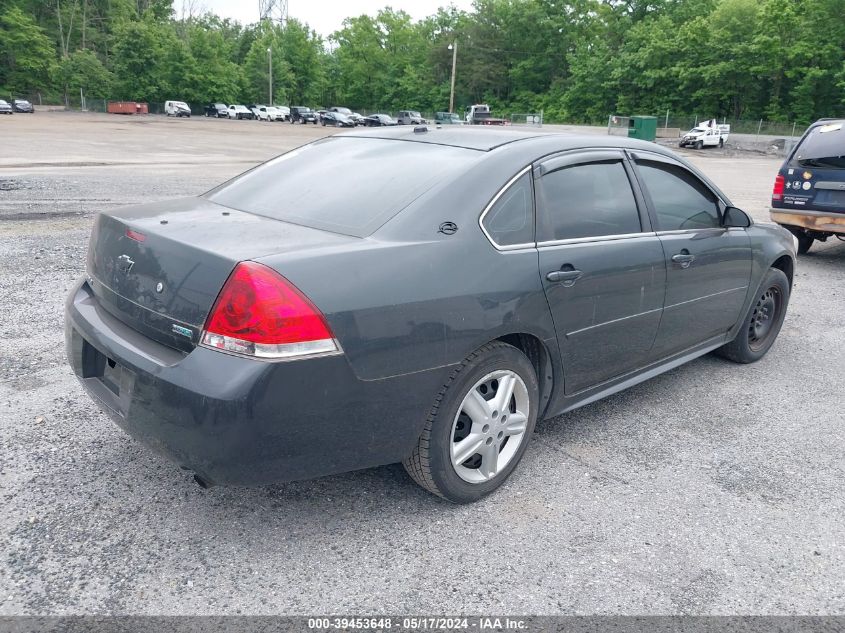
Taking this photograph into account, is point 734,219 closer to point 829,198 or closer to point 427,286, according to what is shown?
point 427,286

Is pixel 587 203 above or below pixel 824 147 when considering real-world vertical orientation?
below

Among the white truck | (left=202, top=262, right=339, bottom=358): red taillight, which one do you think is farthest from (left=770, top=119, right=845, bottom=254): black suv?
the white truck

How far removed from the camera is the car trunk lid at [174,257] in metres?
2.54

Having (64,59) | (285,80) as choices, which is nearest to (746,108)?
(285,80)

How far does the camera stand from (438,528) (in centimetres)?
293

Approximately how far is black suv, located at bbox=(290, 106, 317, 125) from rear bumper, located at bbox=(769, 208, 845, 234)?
66555 millimetres

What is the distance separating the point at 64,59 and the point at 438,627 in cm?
8874

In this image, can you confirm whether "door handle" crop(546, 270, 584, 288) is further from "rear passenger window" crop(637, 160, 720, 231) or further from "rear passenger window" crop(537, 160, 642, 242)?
"rear passenger window" crop(637, 160, 720, 231)

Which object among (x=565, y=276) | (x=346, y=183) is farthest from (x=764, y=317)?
(x=346, y=183)

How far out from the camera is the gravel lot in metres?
2.51

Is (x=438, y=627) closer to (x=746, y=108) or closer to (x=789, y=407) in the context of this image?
(x=789, y=407)

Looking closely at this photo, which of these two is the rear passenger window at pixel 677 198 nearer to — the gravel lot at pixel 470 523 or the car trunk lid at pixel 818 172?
the gravel lot at pixel 470 523

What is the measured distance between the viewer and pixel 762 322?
5234 mm

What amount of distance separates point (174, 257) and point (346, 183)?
0.96 metres
